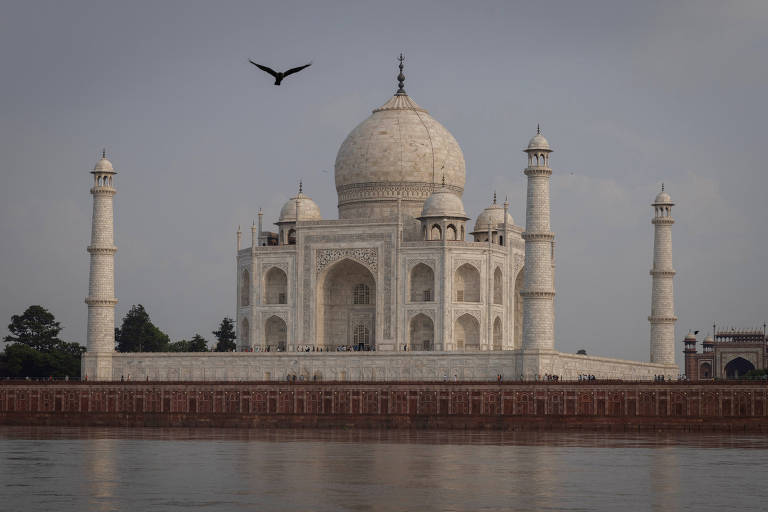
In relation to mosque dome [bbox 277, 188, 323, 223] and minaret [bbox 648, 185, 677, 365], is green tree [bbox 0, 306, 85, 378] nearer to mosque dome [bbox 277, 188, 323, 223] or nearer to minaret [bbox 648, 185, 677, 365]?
mosque dome [bbox 277, 188, 323, 223]

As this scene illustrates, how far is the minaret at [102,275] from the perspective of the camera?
47.3m

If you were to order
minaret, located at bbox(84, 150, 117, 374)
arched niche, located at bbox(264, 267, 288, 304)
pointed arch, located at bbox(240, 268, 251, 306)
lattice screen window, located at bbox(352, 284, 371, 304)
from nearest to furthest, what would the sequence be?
1. minaret, located at bbox(84, 150, 117, 374)
2. arched niche, located at bbox(264, 267, 288, 304)
3. lattice screen window, located at bbox(352, 284, 371, 304)
4. pointed arch, located at bbox(240, 268, 251, 306)

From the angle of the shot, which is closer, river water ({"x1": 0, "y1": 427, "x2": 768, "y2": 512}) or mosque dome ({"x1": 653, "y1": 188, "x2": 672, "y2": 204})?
river water ({"x1": 0, "y1": 427, "x2": 768, "y2": 512})

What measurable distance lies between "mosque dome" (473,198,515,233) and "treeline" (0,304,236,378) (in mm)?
16837

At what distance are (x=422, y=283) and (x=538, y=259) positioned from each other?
6.21 meters

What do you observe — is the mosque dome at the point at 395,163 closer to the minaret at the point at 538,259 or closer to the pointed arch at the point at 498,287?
the pointed arch at the point at 498,287

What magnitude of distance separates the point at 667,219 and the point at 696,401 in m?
12.3

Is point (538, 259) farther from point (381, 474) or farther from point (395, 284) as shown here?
point (381, 474)

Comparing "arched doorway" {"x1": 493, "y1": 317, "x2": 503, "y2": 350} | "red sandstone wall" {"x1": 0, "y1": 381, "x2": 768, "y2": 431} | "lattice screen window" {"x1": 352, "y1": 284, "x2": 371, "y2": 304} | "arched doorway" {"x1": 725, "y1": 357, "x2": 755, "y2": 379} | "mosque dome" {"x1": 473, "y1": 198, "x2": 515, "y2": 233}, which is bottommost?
"red sandstone wall" {"x1": 0, "y1": 381, "x2": 768, "y2": 431}

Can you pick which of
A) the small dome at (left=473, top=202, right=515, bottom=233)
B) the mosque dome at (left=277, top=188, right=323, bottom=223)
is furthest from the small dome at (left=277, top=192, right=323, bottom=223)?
the small dome at (left=473, top=202, right=515, bottom=233)

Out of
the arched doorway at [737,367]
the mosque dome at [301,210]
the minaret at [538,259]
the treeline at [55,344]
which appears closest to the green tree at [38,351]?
the treeline at [55,344]

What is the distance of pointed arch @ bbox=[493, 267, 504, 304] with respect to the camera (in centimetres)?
4966

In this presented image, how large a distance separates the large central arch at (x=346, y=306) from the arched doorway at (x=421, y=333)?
5.51 feet

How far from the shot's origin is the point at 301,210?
51156 mm
